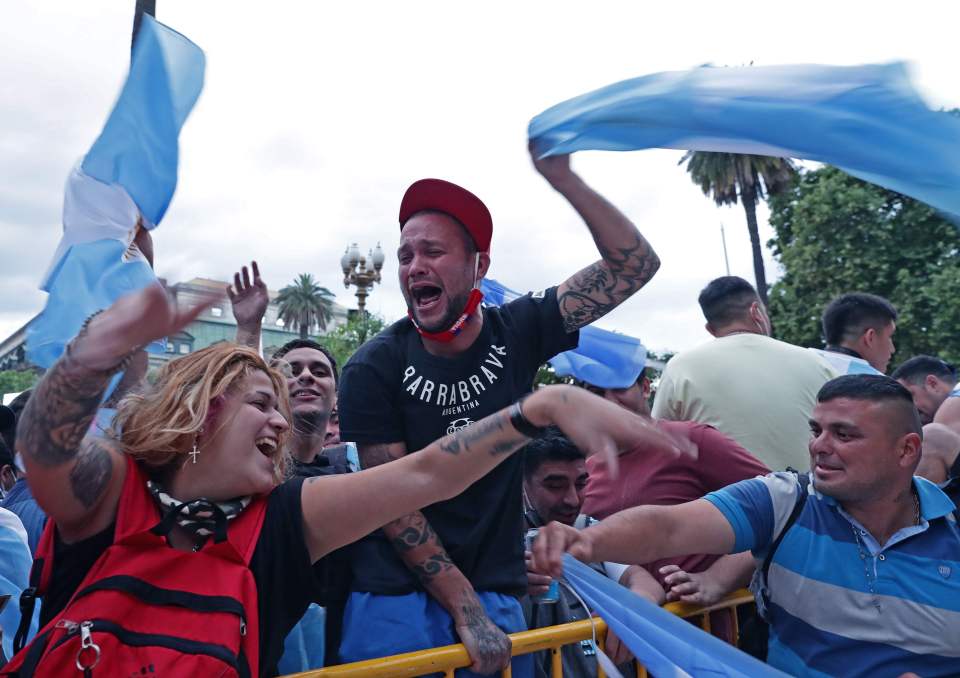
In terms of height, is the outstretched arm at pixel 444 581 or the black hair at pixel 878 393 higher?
the black hair at pixel 878 393

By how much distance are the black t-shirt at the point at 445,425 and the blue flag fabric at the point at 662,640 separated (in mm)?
300

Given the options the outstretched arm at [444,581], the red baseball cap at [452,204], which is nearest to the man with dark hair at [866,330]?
the red baseball cap at [452,204]

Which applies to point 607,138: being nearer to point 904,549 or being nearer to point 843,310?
point 904,549

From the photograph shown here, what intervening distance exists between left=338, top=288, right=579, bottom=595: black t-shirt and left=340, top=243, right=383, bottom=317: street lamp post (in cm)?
2270

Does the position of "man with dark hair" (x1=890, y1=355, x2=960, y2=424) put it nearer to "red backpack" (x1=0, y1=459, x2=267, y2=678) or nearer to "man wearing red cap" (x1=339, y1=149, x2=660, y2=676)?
"man wearing red cap" (x1=339, y1=149, x2=660, y2=676)

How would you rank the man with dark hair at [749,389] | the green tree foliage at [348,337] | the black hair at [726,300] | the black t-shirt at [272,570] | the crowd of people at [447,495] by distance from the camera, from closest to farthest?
the crowd of people at [447,495]
the black t-shirt at [272,570]
the man with dark hair at [749,389]
the black hair at [726,300]
the green tree foliage at [348,337]

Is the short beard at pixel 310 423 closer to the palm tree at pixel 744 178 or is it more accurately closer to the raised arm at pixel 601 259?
the raised arm at pixel 601 259

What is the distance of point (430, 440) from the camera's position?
9.51 ft

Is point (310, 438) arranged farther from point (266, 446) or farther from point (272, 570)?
point (272, 570)

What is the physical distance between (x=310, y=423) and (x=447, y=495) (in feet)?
6.15

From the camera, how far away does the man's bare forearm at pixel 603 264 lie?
2.94 m

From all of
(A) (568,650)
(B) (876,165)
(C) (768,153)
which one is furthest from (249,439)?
(B) (876,165)

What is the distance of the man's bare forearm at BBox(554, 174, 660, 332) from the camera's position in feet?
9.65

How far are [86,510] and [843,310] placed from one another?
434 centimetres
